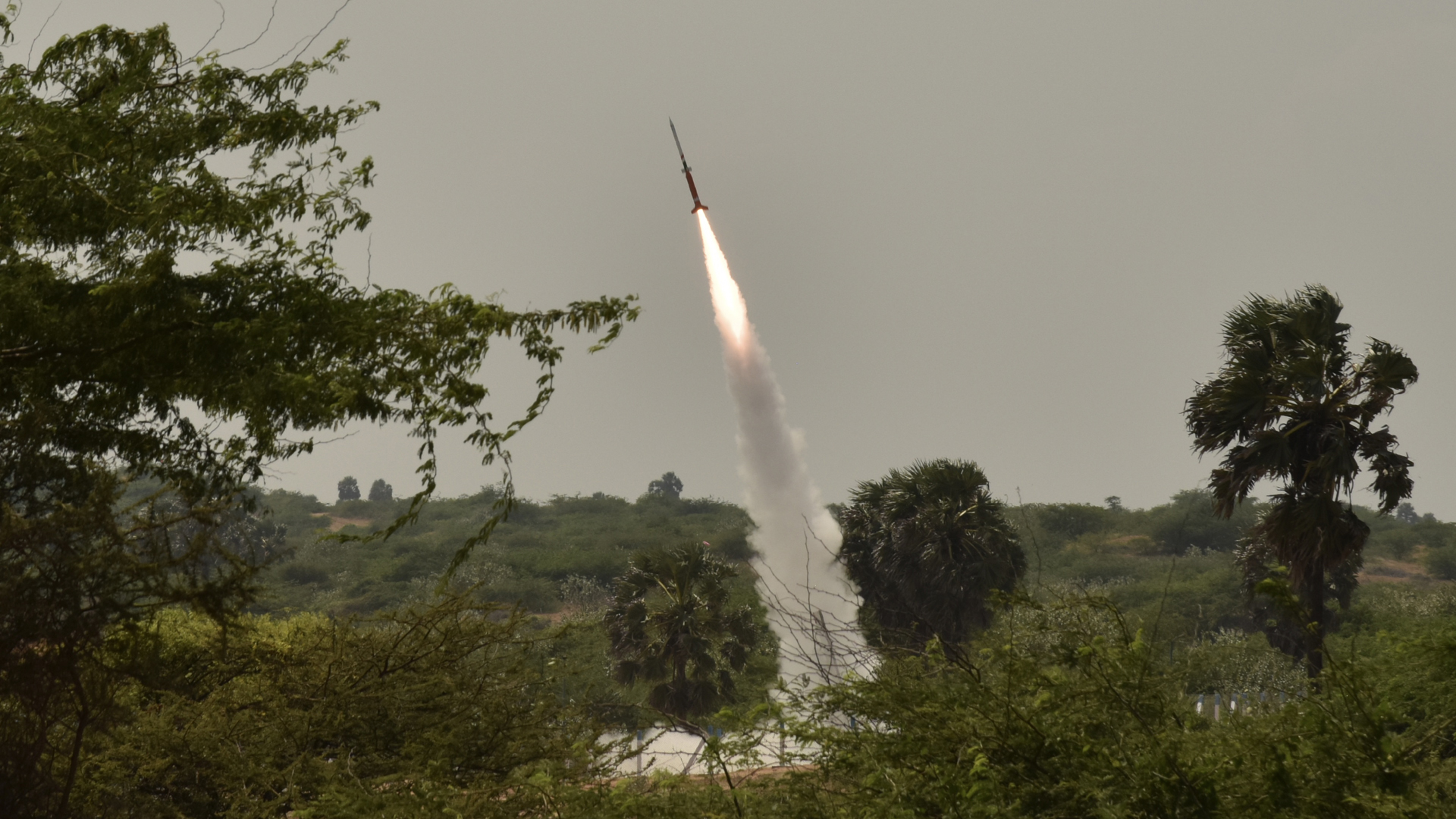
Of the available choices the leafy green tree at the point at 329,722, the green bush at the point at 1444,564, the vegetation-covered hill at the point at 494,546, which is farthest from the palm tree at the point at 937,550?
the green bush at the point at 1444,564

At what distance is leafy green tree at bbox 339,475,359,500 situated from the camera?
619 feet

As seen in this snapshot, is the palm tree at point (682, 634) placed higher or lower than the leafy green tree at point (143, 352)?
lower

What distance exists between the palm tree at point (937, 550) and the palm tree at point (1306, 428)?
10.3 meters

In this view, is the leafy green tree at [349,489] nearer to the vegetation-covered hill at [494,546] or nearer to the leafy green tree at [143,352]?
the vegetation-covered hill at [494,546]

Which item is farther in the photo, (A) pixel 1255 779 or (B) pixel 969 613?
(B) pixel 969 613

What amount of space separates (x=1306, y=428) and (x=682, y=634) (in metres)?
17.6

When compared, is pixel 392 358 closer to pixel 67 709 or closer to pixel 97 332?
pixel 97 332

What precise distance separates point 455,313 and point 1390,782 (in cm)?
857

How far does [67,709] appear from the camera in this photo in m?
9.11

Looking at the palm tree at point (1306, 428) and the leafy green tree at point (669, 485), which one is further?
the leafy green tree at point (669, 485)

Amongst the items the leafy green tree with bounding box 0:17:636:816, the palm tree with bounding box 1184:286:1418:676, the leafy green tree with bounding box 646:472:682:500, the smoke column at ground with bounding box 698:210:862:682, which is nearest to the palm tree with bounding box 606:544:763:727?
the smoke column at ground with bounding box 698:210:862:682

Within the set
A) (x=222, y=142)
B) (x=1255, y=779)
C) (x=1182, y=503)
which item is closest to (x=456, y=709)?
(x=222, y=142)

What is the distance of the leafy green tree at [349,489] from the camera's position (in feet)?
619

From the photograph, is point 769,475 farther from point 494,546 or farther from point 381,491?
point 381,491
